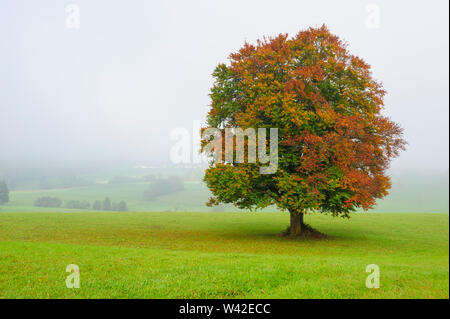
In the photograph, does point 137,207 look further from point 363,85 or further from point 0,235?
point 363,85

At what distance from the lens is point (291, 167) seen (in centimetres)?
2283

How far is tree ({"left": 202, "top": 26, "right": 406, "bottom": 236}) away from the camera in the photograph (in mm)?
20703

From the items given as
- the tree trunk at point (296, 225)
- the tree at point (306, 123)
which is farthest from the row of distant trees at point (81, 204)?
the tree trunk at point (296, 225)

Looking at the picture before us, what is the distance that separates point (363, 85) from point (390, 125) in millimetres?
3912

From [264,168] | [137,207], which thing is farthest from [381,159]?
[137,207]

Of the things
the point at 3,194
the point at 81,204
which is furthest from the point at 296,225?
the point at 81,204

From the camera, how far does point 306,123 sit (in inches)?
829

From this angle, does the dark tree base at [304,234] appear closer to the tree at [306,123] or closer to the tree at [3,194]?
the tree at [306,123]

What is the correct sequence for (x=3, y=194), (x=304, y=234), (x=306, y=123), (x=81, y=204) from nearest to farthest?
(x=306, y=123) → (x=304, y=234) → (x=3, y=194) → (x=81, y=204)

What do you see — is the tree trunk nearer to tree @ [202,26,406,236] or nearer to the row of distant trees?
tree @ [202,26,406,236]

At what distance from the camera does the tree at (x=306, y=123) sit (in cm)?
2070

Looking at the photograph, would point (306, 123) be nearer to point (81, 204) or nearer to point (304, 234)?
point (304, 234)

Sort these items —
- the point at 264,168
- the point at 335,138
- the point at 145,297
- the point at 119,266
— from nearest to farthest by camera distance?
1. the point at 145,297
2. the point at 119,266
3. the point at 335,138
4. the point at 264,168

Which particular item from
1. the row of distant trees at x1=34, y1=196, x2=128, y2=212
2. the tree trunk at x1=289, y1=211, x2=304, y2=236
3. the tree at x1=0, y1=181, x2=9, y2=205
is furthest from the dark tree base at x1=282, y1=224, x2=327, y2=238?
the row of distant trees at x1=34, y1=196, x2=128, y2=212
